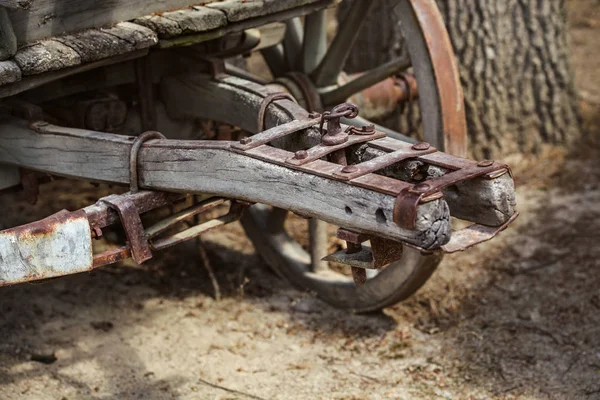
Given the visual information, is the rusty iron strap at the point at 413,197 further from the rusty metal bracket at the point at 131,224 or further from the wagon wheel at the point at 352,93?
the wagon wheel at the point at 352,93

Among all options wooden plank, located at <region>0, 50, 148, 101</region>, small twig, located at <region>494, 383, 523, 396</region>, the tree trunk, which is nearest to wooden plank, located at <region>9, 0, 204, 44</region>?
wooden plank, located at <region>0, 50, 148, 101</region>

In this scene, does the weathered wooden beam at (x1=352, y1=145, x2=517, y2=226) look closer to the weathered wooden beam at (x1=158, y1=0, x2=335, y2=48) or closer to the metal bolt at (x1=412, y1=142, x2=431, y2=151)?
the metal bolt at (x1=412, y1=142, x2=431, y2=151)

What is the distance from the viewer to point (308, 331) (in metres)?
3.85

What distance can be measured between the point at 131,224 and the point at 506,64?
3.02 metres

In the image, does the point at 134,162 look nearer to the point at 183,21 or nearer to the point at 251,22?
the point at 183,21

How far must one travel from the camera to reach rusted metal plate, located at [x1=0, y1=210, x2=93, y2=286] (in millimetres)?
2469

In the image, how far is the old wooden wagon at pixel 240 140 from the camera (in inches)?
91.0

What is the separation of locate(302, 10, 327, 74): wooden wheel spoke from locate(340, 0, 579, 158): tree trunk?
43.1 inches

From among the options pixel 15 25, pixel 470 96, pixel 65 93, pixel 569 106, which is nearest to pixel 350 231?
pixel 15 25

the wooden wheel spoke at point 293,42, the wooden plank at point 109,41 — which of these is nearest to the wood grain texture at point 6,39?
the wooden plank at point 109,41

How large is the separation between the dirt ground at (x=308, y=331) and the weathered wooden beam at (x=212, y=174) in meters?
0.91

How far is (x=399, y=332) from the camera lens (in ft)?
12.4

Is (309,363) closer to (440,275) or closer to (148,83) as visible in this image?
(440,275)

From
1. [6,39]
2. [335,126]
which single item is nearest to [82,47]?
[6,39]
